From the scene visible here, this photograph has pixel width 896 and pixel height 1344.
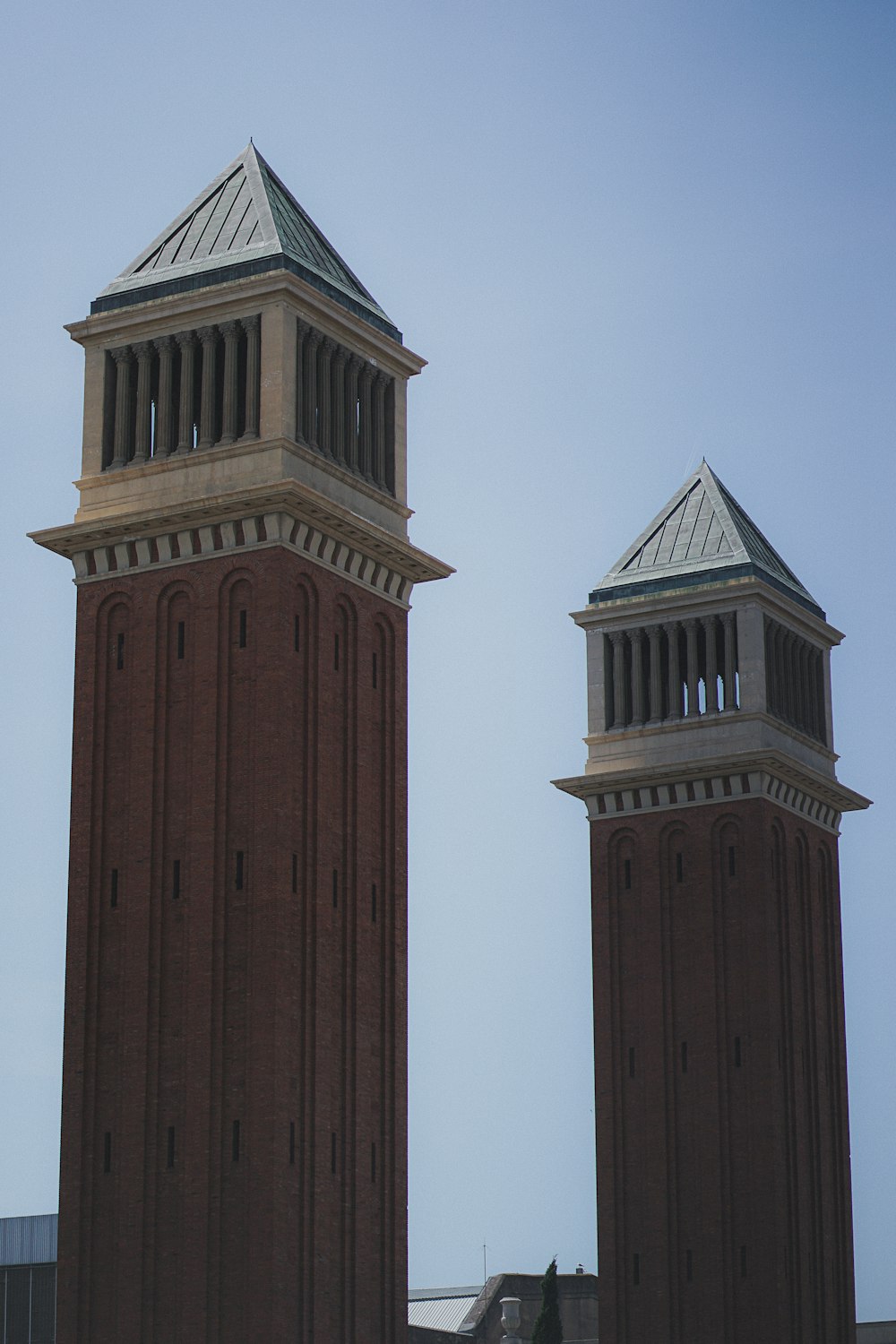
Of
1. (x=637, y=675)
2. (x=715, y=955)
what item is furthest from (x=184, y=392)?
(x=715, y=955)

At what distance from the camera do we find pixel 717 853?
3236 inches

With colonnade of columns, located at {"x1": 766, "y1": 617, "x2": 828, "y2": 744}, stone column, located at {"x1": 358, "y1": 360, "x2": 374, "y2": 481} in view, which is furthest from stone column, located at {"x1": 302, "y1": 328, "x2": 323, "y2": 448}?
colonnade of columns, located at {"x1": 766, "y1": 617, "x2": 828, "y2": 744}

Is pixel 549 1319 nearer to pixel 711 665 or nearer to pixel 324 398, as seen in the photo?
pixel 711 665

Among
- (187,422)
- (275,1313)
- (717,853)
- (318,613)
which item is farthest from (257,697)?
(717,853)

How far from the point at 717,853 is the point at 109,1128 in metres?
26.5

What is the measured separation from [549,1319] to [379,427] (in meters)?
30.8

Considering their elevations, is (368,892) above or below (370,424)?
below

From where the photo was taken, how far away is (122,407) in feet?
217

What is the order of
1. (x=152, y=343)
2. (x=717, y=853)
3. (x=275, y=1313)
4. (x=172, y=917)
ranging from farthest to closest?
(x=717, y=853), (x=152, y=343), (x=172, y=917), (x=275, y=1313)

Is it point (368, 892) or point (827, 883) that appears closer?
point (368, 892)

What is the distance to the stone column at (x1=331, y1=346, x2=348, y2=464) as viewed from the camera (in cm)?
6619

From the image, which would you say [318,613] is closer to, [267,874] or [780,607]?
[267,874]

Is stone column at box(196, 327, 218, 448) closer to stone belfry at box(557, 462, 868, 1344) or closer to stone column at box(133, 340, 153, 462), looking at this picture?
stone column at box(133, 340, 153, 462)

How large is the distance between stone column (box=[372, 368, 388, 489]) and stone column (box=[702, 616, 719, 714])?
18586 mm
